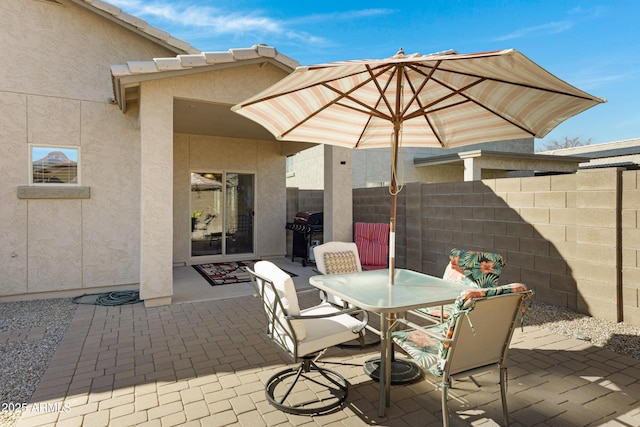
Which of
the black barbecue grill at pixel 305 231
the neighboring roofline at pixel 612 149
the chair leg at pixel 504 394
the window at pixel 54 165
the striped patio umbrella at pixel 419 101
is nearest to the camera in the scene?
the chair leg at pixel 504 394

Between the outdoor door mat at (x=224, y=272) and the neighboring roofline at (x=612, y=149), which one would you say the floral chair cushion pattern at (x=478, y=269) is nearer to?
the outdoor door mat at (x=224, y=272)

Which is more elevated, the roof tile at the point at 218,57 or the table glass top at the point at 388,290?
the roof tile at the point at 218,57

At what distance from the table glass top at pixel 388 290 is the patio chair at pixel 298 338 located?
205 millimetres

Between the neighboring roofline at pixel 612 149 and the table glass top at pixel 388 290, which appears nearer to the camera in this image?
Result: the table glass top at pixel 388 290

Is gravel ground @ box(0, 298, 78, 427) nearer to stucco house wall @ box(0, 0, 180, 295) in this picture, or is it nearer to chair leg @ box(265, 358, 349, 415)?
stucco house wall @ box(0, 0, 180, 295)

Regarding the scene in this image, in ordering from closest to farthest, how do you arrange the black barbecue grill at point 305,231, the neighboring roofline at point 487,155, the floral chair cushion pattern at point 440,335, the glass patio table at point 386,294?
1. the floral chair cushion pattern at point 440,335
2. the glass patio table at point 386,294
3. the black barbecue grill at point 305,231
4. the neighboring roofline at point 487,155

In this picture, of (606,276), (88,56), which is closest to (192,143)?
(88,56)

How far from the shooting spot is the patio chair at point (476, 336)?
7.76 ft

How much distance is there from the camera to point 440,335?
8.43ft

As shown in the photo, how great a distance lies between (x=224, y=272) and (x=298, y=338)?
566cm

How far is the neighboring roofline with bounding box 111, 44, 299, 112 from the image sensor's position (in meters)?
5.09

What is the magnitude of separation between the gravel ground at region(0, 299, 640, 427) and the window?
2.03 metres

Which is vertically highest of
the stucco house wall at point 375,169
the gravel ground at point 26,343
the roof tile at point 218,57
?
the roof tile at point 218,57

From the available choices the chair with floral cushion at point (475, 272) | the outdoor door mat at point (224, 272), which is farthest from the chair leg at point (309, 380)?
the outdoor door mat at point (224, 272)
